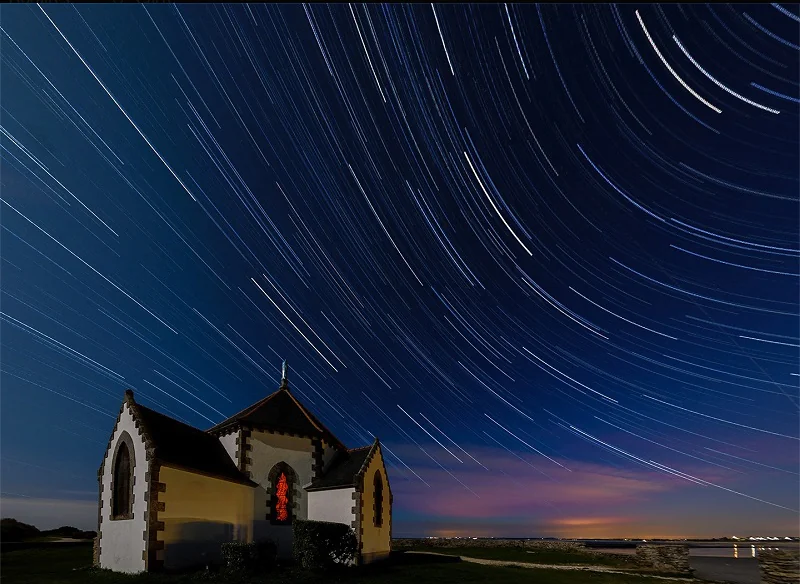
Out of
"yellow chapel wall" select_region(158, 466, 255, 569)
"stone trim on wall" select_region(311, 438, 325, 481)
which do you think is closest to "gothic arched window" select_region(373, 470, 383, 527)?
"stone trim on wall" select_region(311, 438, 325, 481)

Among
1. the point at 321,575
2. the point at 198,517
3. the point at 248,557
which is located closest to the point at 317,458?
the point at 198,517

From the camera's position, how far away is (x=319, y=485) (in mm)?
29578

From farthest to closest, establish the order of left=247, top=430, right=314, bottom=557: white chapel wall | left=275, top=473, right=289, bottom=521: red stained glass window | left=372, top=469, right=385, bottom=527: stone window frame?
left=372, top=469, right=385, bottom=527: stone window frame → left=275, top=473, right=289, bottom=521: red stained glass window → left=247, top=430, right=314, bottom=557: white chapel wall

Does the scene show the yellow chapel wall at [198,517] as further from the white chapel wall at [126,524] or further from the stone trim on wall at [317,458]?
the stone trim on wall at [317,458]

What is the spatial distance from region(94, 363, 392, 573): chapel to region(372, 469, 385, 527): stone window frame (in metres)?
0.05

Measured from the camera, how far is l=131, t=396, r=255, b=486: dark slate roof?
23.5 m

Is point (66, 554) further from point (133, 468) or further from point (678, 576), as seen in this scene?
point (678, 576)

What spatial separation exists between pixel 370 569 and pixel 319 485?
5426 millimetres

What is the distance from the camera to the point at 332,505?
2852 centimetres

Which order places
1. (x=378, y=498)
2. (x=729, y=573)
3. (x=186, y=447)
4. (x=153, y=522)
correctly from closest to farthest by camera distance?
(x=153, y=522) → (x=186, y=447) → (x=378, y=498) → (x=729, y=573)

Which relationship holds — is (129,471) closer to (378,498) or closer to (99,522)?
(99,522)

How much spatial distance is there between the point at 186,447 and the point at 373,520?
10.7m

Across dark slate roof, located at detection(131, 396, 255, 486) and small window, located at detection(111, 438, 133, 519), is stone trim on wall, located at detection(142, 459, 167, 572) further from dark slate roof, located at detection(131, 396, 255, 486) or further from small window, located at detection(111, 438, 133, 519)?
small window, located at detection(111, 438, 133, 519)

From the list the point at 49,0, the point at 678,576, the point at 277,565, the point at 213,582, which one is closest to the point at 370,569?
the point at 277,565
